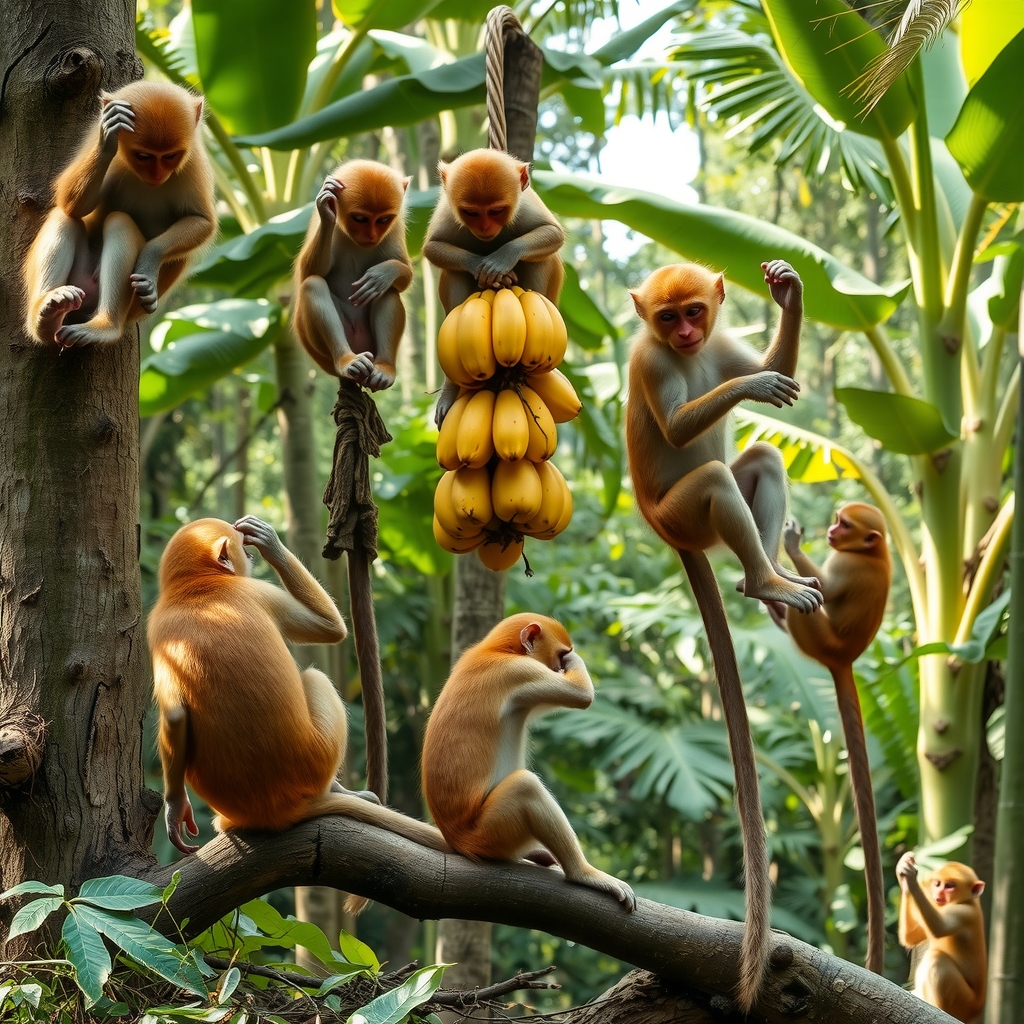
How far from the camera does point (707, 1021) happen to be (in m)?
2.90

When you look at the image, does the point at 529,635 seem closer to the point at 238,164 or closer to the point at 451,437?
the point at 451,437

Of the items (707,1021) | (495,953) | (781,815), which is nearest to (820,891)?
(781,815)

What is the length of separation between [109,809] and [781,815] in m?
10.8

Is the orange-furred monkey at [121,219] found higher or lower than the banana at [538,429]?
higher

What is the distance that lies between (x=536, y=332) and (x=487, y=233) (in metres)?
0.33

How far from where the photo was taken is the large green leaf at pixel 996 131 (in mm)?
4121

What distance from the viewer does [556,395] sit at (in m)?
3.07

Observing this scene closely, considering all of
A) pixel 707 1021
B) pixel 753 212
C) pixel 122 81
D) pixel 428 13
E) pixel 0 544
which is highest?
pixel 753 212

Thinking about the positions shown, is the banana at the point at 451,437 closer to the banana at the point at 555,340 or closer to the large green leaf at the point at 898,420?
the banana at the point at 555,340

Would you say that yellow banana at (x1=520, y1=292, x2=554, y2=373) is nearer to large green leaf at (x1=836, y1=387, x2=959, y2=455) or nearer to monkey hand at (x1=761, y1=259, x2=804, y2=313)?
monkey hand at (x1=761, y1=259, x2=804, y2=313)

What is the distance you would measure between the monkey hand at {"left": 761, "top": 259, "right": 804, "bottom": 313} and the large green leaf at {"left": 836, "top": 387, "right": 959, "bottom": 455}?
1.83 meters

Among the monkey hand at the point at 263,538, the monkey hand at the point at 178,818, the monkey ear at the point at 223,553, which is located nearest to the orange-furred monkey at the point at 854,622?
the monkey hand at the point at 263,538

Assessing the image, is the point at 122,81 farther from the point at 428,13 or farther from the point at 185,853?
the point at 428,13

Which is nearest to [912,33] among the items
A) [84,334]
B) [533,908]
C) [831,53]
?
[831,53]
